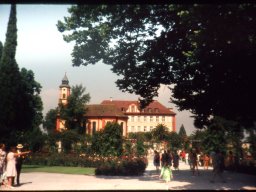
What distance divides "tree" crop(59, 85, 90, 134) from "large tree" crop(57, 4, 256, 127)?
37.3 meters

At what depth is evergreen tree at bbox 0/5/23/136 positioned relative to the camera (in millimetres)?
44625

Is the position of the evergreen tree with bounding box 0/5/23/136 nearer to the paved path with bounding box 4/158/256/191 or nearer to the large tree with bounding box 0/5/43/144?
the large tree with bounding box 0/5/43/144

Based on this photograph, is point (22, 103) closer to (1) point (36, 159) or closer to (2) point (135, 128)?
(1) point (36, 159)

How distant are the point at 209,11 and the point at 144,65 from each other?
33.7 ft

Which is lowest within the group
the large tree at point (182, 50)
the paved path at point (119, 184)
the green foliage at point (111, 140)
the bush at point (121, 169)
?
the paved path at point (119, 184)

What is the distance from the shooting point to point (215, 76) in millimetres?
19000

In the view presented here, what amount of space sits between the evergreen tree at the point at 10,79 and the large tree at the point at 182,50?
85.9 feet

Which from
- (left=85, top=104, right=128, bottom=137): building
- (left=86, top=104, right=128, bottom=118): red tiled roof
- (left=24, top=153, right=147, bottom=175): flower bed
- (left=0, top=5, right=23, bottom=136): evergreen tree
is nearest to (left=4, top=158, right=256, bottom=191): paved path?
(left=24, top=153, right=147, bottom=175): flower bed

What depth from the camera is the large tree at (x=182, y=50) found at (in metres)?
13.7

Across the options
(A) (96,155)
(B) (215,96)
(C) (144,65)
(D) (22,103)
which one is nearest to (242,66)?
(B) (215,96)

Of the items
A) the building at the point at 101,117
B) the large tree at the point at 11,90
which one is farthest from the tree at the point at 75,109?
the building at the point at 101,117

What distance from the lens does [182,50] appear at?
2198 centimetres

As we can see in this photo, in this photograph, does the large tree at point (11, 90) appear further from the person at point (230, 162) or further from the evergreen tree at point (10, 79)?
the person at point (230, 162)

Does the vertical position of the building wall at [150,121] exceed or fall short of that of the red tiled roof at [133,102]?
it falls short
